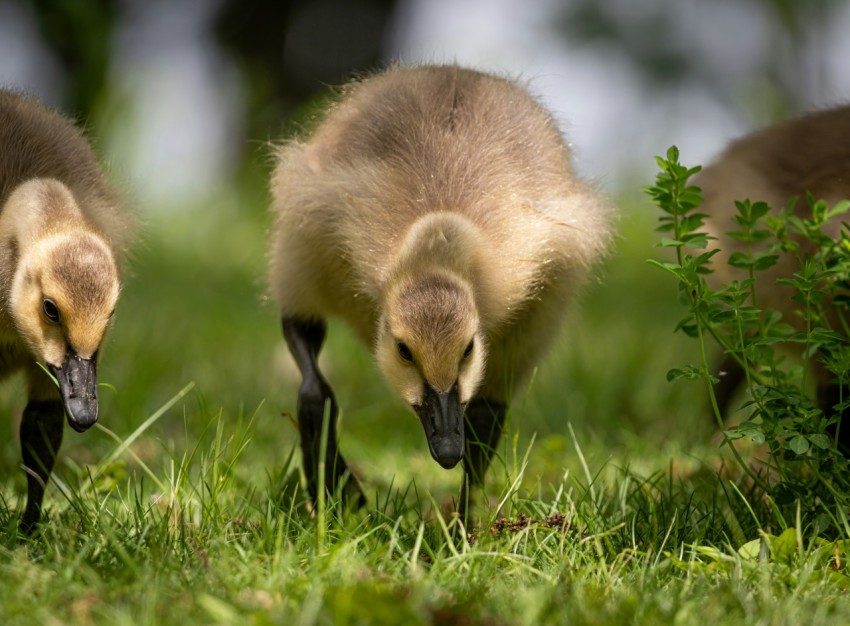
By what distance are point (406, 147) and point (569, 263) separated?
735 millimetres

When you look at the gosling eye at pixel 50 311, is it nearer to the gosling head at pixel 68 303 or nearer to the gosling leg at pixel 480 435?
the gosling head at pixel 68 303

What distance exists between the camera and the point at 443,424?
3.24 metres

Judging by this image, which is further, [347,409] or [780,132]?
[347,409]

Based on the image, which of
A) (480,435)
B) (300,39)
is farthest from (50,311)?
(300,39)

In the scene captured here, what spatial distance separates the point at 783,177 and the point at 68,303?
10.1 ft

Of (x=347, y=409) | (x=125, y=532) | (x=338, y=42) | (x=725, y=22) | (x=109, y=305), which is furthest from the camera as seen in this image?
(x=725, y=22)

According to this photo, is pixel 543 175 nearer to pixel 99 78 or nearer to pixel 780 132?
pixel 780 132

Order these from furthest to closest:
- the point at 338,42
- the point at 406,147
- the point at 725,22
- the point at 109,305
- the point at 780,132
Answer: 1. the point at 725,22
2. the point at 338,42
3. the point at 780,132
4. the point at 406,147
5. the point at 109,305

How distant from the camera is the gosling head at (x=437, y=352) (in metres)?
3.21

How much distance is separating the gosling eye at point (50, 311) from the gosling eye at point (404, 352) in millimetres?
1057

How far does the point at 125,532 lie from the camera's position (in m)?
3.12

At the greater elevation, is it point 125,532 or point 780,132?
point 780,132

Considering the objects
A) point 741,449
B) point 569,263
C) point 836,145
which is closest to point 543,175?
point 569,263

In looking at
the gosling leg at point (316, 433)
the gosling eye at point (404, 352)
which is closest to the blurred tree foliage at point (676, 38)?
the gosling leg at point (316, 433)
